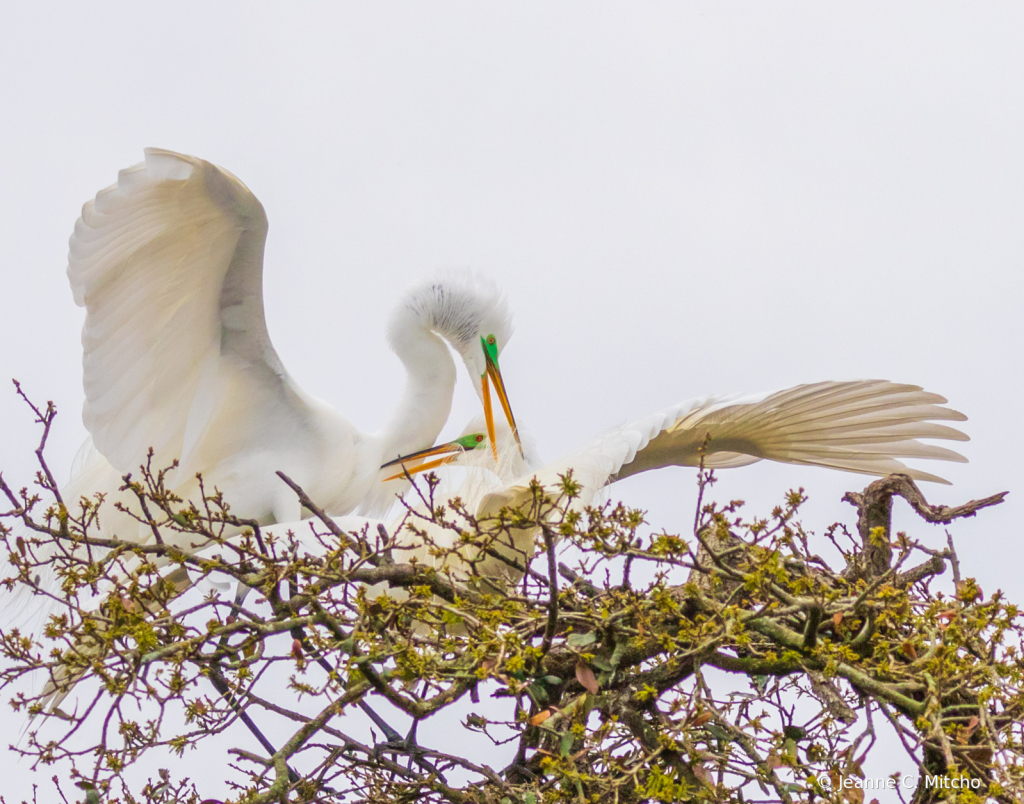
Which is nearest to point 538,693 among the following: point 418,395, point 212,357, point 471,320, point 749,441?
point 749,441

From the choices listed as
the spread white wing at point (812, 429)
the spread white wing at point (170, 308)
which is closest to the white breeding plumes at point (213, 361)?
the spread white wing at point (170, 308)

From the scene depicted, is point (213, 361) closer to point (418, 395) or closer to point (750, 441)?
point (418, 395)

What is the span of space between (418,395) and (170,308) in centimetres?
124

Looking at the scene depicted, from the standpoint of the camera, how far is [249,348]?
382 centimetres

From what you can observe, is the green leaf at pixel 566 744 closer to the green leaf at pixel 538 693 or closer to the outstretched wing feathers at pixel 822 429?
the green leaf at pixel 538 693

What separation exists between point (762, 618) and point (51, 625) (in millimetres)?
1317

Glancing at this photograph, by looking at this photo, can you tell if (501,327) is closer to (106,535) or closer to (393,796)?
(106,535)

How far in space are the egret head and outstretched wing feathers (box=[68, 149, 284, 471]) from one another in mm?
784

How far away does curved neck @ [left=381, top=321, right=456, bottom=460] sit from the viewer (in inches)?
175

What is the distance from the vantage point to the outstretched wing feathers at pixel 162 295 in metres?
3.16

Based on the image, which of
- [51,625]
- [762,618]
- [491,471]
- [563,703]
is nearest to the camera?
[51,625]

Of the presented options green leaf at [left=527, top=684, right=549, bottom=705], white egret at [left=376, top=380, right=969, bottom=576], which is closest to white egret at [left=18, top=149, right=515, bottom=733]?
white egret at [left=376, top=380, right=969, bottom=576]

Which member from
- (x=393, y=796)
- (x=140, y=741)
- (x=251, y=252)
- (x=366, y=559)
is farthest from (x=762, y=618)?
(x=251, y=252)

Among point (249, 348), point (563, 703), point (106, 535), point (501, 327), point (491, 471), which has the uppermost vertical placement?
point (501, 327)
